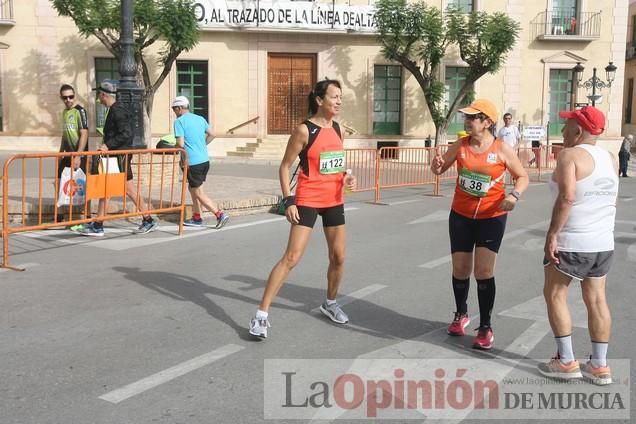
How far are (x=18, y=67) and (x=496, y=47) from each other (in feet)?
53.0

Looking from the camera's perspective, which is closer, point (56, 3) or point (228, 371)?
point (228, 371)

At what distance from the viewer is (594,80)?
74.0 feet

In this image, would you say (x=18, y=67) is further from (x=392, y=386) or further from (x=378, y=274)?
(x=392, y=386)

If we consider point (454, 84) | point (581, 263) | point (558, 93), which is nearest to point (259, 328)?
point (581, 263)

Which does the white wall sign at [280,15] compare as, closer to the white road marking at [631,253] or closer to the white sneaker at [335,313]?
the white road marking at [631,253]

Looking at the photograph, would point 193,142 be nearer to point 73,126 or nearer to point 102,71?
point 73,126

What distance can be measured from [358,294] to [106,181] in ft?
12.5

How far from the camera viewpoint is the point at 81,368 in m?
4.20

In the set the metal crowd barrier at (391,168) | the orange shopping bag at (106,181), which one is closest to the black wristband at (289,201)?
the orange shopping bag at (106,181)

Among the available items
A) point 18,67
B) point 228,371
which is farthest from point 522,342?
point 18,67

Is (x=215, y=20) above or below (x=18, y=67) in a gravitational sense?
above

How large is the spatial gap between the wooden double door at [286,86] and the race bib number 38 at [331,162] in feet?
64.2

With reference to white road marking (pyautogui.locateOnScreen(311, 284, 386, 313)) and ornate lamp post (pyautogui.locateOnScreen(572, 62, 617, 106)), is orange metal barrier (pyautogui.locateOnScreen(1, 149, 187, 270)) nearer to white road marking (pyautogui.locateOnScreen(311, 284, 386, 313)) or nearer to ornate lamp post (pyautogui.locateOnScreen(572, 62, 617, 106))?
white road marking (pyautogui.locateOnScreen(311, 284, 386, 313))

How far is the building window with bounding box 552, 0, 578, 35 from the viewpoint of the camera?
25859mm
